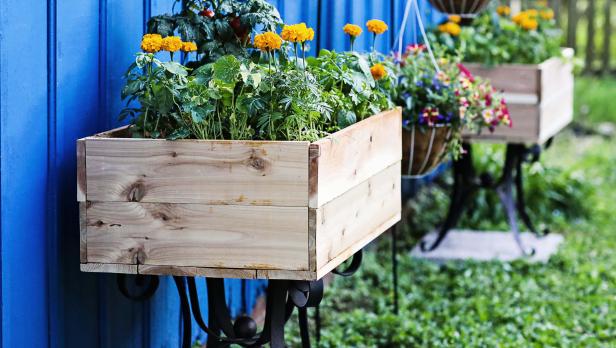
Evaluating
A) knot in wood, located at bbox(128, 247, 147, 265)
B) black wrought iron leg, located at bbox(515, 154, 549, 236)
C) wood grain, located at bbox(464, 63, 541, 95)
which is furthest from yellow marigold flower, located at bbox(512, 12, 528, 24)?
knot in wood, located at bbox(128, 247, 147, 265)

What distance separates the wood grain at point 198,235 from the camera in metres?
2.62

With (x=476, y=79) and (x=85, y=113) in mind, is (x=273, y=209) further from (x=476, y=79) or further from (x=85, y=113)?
(x=476, y=79)

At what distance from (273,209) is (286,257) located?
0.13 metres

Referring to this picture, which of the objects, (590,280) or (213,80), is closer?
(213,80)

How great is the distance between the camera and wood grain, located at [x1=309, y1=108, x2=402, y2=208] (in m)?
2.62

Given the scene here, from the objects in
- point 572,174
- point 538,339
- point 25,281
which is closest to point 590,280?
point 538,339

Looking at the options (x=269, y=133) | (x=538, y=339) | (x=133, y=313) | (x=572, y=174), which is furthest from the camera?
(x=572, y=174)

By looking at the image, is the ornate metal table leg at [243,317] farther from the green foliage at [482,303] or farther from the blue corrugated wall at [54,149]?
the green foliage at [482,303]

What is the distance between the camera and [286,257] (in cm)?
262

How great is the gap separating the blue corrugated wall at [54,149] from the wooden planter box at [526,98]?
100 inches

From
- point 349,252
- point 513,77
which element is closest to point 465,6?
point 513,77

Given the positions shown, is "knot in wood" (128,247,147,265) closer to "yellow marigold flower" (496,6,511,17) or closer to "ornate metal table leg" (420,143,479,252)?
"ornate metal table leg" (420,143,479,252)

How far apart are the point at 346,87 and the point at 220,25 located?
1.51 feet

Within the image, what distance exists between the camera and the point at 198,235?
266 centimetres
